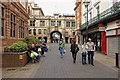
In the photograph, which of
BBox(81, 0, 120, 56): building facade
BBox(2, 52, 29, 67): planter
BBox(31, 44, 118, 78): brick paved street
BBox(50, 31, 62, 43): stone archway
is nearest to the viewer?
BBox(31, 44, 118, 78): brick paved street

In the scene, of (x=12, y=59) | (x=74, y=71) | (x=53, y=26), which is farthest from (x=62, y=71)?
(x=53, y=26)

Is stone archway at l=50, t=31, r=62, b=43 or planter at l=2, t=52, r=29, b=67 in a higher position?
stone archway at l=50, t=31, r=62, b=43

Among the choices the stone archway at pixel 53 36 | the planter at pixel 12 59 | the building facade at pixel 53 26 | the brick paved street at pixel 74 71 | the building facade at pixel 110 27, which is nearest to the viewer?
the brick paved street at pixel 74 71

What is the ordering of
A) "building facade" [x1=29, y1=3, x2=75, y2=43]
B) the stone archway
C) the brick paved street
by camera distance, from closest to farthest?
the brick paved street < "building facade" [x1=29, y1=3, x2=75, y2=43] < the stone archway

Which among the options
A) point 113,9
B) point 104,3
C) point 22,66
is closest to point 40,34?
point 104,3

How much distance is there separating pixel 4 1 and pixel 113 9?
9.92 metres

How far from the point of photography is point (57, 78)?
10031 millimetres

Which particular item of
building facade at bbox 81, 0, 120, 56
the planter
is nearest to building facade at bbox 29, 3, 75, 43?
building facade at bbox 81, 0, 120, 56

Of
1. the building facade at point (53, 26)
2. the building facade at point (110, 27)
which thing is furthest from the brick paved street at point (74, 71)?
the building facade at point (53, 26)

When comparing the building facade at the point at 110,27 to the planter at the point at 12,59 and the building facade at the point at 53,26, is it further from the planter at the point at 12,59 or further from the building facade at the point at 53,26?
the building facade at the point at 53,26

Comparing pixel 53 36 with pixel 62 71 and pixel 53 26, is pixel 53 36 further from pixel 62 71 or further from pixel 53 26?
pixel 62 71

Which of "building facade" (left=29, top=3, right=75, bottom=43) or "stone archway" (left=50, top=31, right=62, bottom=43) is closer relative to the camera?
"building facade" (left=29, top=3, right=75, bottom=43)

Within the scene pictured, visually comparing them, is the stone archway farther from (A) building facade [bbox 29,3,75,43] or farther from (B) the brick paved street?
(B) the brick paved street

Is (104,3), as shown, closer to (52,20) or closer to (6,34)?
(6,34)
